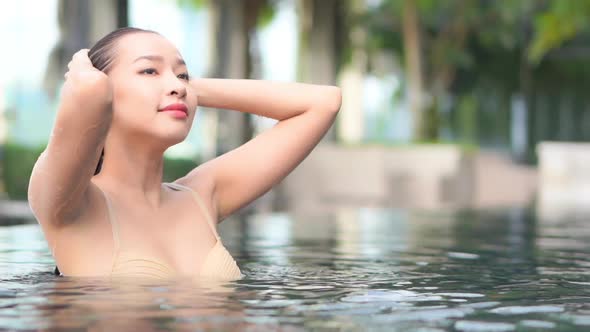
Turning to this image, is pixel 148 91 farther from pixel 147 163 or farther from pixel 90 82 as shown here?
pixel 90 82

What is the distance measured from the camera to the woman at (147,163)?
3613 millimetres

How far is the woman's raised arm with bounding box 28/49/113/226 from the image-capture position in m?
3.40

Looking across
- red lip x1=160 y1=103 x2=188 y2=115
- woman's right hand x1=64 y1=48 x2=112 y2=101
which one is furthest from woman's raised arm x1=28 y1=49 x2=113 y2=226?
red lip x1=160 y1=103 x2=188 y2=115

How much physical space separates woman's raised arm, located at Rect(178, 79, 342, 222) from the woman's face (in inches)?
19.0

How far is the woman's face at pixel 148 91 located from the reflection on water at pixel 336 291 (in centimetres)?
56

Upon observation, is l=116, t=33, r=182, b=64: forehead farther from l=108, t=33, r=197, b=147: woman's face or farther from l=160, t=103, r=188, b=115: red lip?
l=160, t=103, r=188, b=115: red lip

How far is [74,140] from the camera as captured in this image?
3486mm

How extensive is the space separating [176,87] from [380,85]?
3728 cm

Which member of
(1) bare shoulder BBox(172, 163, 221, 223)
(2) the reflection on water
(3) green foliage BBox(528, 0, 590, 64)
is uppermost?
(3) green foliage BBox(528, 0, 590, 64)

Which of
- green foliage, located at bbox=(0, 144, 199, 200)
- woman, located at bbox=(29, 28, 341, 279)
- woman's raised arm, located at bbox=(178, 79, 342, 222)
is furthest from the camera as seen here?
green foliage, located at bbox=(0, 144, 199, 200)

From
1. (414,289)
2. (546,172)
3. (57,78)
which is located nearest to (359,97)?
(546,172)

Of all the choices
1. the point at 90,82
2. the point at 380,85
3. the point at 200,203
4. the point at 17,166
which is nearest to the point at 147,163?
the point at 200,203

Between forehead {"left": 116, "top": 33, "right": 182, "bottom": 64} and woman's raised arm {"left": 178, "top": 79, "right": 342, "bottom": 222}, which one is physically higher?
forehead {"left": 116, "top": 33, "right": 182, "bottom": 64}

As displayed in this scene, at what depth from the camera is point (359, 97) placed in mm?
41250
